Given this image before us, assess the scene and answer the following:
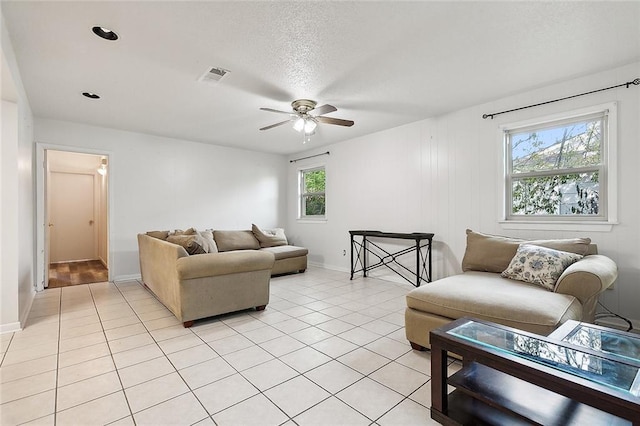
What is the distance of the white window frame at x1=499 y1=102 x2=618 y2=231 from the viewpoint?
287 centimetres

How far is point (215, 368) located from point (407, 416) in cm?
132

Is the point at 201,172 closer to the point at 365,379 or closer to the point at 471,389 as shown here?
the point at 365,379

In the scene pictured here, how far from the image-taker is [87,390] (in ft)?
6.11

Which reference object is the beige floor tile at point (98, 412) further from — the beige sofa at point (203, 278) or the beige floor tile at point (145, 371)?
the beige sofa at point (203, 278)

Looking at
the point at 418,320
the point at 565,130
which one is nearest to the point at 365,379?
the point at 418,320

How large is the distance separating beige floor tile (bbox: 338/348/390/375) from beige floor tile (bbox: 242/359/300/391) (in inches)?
16.1

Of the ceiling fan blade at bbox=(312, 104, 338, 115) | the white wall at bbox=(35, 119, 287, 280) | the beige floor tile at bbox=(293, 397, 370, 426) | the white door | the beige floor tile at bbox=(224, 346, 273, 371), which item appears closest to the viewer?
the beige floor tile at bbox=(293, 397, 370, 426)

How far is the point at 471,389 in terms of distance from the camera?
1.54 meters

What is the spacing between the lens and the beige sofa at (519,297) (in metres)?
1.89

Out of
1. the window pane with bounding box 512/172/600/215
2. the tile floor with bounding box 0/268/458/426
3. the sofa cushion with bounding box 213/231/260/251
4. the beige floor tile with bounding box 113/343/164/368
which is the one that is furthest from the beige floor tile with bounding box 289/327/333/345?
the sofa cushion with bounding box 213/231/260/251

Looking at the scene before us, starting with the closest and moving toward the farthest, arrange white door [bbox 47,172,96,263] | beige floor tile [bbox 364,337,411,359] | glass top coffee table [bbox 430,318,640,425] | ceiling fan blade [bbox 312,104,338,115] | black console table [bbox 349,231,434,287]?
glass top coffee table [bbox 430,318,640,425]
beige floor tile [bbox 364,337,411,359]
ceiling fan blade [bbox 312,104,338,115]
black console table [bbox 349,231,434,287]
white door [bbox 47,172,96,263]

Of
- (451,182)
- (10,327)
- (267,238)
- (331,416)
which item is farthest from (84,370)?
(451,182)

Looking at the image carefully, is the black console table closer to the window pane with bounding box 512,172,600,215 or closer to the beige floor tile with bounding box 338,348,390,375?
the window pane with bounding box 512,172,600,215

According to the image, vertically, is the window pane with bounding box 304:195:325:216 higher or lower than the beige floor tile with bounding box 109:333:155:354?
higher
